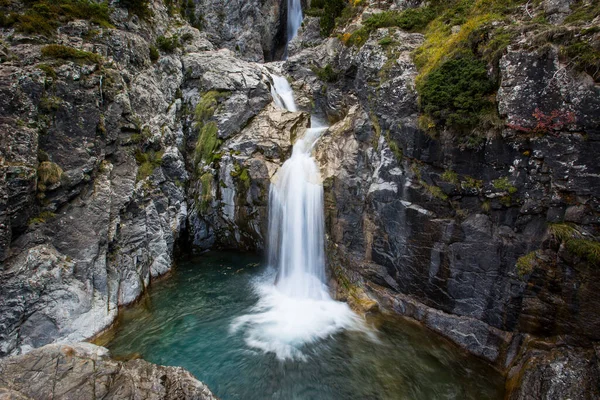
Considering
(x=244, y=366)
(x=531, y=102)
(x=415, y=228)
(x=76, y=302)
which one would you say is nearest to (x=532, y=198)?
(x=531, y=102)

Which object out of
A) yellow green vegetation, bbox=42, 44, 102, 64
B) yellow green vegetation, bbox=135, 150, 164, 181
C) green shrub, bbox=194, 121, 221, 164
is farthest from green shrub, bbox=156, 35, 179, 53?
yellow green vegetation, bbox=135, 150, 164, 181

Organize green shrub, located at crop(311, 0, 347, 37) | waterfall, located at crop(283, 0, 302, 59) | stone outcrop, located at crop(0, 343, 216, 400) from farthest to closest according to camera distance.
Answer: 1. waterfall, located at crop(283, 0, 302, 59)
2. green shrub, located at crop(311, 0, 347, 37)
3. stone outcrop, located at crop(0, 343, 216, 400)

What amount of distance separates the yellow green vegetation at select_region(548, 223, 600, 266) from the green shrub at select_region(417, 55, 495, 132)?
3.94 meters

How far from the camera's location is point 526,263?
8.87 metres

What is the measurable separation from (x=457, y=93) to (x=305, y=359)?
10597 millimetres

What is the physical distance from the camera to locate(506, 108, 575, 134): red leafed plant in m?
7.90

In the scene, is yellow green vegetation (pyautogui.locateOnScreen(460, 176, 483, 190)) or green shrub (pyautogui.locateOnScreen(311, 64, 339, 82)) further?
green shrub (pyautogui.locateOnScreen(311, 64, 339, 82))

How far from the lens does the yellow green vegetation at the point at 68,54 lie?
39.2 feet

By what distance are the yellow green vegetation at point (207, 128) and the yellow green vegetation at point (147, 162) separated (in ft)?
9.41

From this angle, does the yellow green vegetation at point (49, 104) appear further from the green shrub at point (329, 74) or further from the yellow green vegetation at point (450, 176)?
the green shrub at point (329, 74)

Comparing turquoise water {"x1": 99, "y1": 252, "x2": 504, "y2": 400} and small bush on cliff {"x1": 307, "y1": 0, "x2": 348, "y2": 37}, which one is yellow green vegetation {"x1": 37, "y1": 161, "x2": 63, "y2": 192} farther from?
small bush on cliff {"x1": 307, "y1": 0, "x2": 348, "y2": 37}

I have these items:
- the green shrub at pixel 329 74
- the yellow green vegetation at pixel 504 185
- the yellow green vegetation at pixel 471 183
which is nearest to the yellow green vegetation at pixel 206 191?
the green shrub at pixel 329 74

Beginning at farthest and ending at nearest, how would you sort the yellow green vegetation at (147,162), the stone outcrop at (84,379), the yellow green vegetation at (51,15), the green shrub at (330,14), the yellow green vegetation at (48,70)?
the green shrub at (330,14) → the yellow green vegetation at (147,162) → the yellow green vegetation at (51,15) → the yellow green vegetation at (48,70) → the stone outcrop at (84,379)

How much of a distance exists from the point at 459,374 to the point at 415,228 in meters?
4.95
